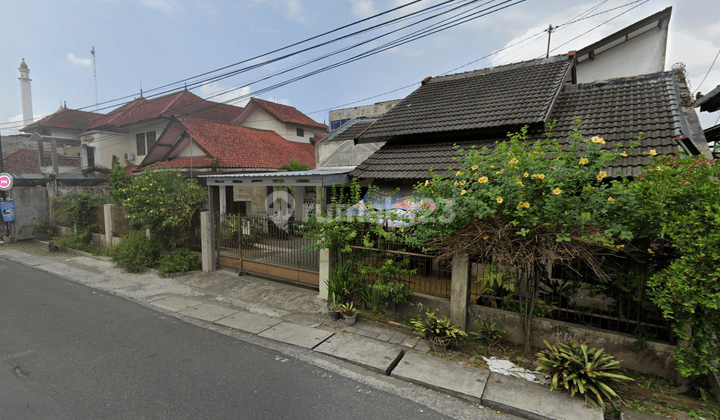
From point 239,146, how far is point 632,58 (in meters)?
16.7

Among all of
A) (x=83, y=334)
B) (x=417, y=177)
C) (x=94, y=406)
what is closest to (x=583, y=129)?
(x=417, y=177)

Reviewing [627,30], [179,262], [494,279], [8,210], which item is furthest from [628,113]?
[8,210]

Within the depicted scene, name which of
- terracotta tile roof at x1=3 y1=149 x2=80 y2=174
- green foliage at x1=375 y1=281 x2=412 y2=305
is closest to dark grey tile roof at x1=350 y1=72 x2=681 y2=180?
green foliage at x1=375 y1=281 x2=412 y2=305

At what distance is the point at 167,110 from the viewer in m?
20.5

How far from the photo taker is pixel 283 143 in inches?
781

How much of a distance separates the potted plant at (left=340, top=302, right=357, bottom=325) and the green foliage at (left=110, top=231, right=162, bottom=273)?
665cm

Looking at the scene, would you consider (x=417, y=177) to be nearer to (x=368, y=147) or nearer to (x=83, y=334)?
(x=368, y=147)

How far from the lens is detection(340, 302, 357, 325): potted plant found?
6109 mm

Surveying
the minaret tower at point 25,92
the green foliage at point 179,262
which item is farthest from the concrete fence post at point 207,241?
the minaret tower at point 25,92

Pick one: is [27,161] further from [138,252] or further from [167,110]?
[138,252]

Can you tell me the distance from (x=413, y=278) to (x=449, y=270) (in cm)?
73

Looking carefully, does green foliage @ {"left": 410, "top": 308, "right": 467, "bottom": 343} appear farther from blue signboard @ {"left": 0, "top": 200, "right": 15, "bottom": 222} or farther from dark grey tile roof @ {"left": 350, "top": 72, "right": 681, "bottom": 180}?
blue signboard @ {"left": 0, "top": 200, "right": 15, "bottom": 222}

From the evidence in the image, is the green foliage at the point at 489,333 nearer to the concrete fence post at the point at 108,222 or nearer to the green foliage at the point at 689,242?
the green foliage at the point at 689,242

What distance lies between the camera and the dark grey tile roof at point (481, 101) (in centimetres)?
727
